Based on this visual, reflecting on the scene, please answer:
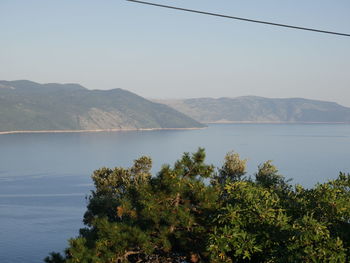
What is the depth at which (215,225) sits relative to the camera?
18812 mm

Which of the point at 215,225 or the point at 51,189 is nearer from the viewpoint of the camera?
the point at 215,225

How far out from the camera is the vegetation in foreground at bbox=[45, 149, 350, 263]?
51.6 feet

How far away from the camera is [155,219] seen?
1895 cm

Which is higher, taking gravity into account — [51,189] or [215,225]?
[215,225]

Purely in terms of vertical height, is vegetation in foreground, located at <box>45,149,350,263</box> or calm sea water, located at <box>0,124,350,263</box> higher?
vegetation in foreground, located at <box>45,149,350,263</box>

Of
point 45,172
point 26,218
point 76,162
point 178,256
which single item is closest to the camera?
point 178,256

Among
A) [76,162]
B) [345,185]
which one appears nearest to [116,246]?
[345,185]

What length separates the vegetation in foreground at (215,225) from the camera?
1573cm

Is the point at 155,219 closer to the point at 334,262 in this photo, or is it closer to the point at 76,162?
the point at 334,262

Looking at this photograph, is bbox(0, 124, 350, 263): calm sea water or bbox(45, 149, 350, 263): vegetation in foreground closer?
bbox(45, 149, 350, 263): vegetation in foreground

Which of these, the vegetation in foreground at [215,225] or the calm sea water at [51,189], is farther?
the calm sea water at [51,189]

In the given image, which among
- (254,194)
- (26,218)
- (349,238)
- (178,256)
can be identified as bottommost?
(26,218)

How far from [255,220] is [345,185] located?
6.06 meters

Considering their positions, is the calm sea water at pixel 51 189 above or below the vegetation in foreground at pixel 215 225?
below
